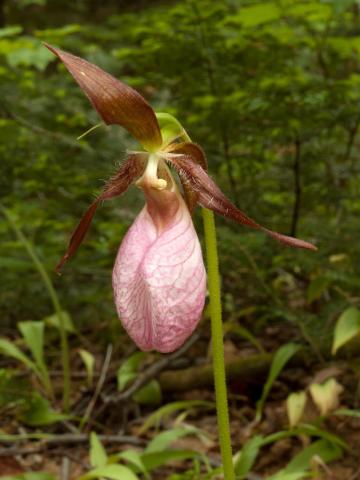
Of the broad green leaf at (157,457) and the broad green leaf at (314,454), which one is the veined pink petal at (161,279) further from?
the broad green leaf at (314,454)

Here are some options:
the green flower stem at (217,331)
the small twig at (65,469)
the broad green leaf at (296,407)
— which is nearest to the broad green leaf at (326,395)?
Answer: the broad green leaf at (296,407)

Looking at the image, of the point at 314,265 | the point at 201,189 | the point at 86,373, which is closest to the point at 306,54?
the point at 314,265

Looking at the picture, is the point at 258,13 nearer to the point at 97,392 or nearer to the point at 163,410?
the point at 163,410

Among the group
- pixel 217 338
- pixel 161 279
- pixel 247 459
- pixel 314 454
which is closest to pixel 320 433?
pixel 314 454

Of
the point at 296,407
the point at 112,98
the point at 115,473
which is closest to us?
the point at 112,98

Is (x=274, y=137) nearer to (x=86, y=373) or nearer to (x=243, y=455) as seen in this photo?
(x=243, y=455)

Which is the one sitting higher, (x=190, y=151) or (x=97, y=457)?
(x=190, y=151)
